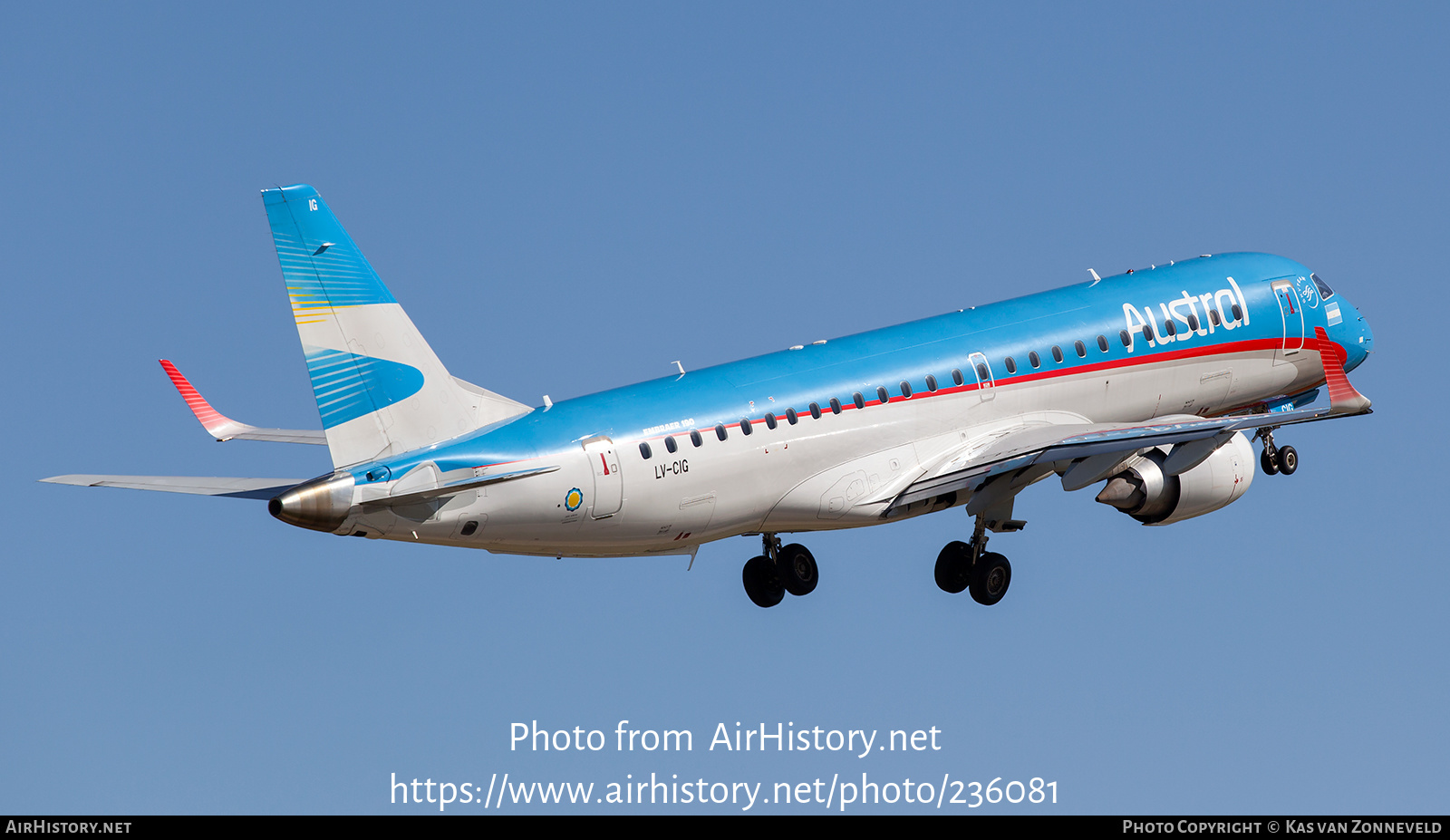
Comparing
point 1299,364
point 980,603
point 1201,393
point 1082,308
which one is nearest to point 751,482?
point 980,603

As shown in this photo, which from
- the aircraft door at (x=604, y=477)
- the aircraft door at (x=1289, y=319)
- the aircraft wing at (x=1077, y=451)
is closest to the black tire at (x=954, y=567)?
the aircraft wing at (x=1077, y=451)

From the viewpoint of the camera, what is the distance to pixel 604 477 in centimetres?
3891

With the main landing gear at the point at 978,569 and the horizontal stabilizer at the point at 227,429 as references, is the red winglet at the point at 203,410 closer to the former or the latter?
the horizontal stabilizer at the point at 227,429

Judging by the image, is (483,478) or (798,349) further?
(798,349)

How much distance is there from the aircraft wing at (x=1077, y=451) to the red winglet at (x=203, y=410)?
15.6m

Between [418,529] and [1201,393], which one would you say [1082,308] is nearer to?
[1201,393]

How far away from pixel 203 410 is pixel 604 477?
12.9 metres

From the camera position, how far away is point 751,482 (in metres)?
41.4

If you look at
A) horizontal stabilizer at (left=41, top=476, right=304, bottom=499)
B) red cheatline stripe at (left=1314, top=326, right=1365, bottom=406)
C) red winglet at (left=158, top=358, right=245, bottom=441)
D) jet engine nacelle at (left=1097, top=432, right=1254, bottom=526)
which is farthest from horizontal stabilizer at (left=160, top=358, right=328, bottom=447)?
red cheatline stripe at (left=1314, top=326, right=1365, bottom=406)

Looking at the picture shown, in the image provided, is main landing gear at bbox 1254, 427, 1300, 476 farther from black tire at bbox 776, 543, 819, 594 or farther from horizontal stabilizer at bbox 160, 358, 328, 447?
horizontal stabilizer at bbox 160, 358, 328, 447

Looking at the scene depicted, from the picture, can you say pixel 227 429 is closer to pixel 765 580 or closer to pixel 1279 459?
pixel 765 580

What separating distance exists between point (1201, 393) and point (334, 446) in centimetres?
2265

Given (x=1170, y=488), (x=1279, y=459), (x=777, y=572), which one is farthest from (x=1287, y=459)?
(x=777, y=572)

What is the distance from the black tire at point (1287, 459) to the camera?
167 feet
